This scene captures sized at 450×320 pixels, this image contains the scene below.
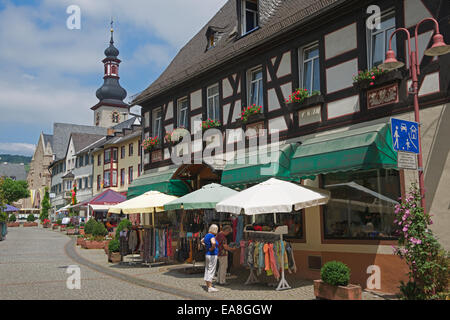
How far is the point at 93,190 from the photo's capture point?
54688 millimetres

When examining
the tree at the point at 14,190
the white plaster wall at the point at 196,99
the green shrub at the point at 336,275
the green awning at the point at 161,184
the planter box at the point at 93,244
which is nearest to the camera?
the green shrub at the point at 336,275

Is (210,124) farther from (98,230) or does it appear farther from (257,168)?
(98,230)

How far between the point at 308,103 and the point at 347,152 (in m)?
2.59

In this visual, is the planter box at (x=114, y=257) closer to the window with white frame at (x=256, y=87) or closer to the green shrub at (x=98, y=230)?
the window with white frame at (x=256, y=87)

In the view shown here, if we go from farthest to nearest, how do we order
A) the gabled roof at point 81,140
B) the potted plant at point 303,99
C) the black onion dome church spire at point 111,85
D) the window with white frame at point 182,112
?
the black onion dome church spire at point 111,85
the gabled roof at point 81,140
the window with white frame at point 182,112
the potted plant at point 303,99

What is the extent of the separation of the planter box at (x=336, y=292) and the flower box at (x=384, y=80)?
15.7 ft

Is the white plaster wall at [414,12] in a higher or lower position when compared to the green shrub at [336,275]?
higher

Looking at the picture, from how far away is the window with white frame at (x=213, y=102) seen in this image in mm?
17141

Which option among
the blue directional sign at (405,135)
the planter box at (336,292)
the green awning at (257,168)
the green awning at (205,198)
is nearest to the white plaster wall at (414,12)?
the blue directional sign at (405,135)

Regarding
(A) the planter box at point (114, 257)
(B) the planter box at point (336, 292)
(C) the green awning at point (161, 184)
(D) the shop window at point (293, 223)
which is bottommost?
(A) the planter box at point (114, 257)

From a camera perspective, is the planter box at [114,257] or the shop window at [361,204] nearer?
the shop window at [361,204]

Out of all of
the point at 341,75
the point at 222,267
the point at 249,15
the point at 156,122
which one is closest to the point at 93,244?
the point at 156,122

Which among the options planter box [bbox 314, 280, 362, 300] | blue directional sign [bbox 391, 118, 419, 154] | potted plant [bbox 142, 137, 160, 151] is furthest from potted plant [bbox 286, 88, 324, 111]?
potted plant [bbox 142, 137, 160, 151]

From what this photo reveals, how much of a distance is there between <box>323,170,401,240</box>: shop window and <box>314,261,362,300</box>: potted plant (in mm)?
2163
